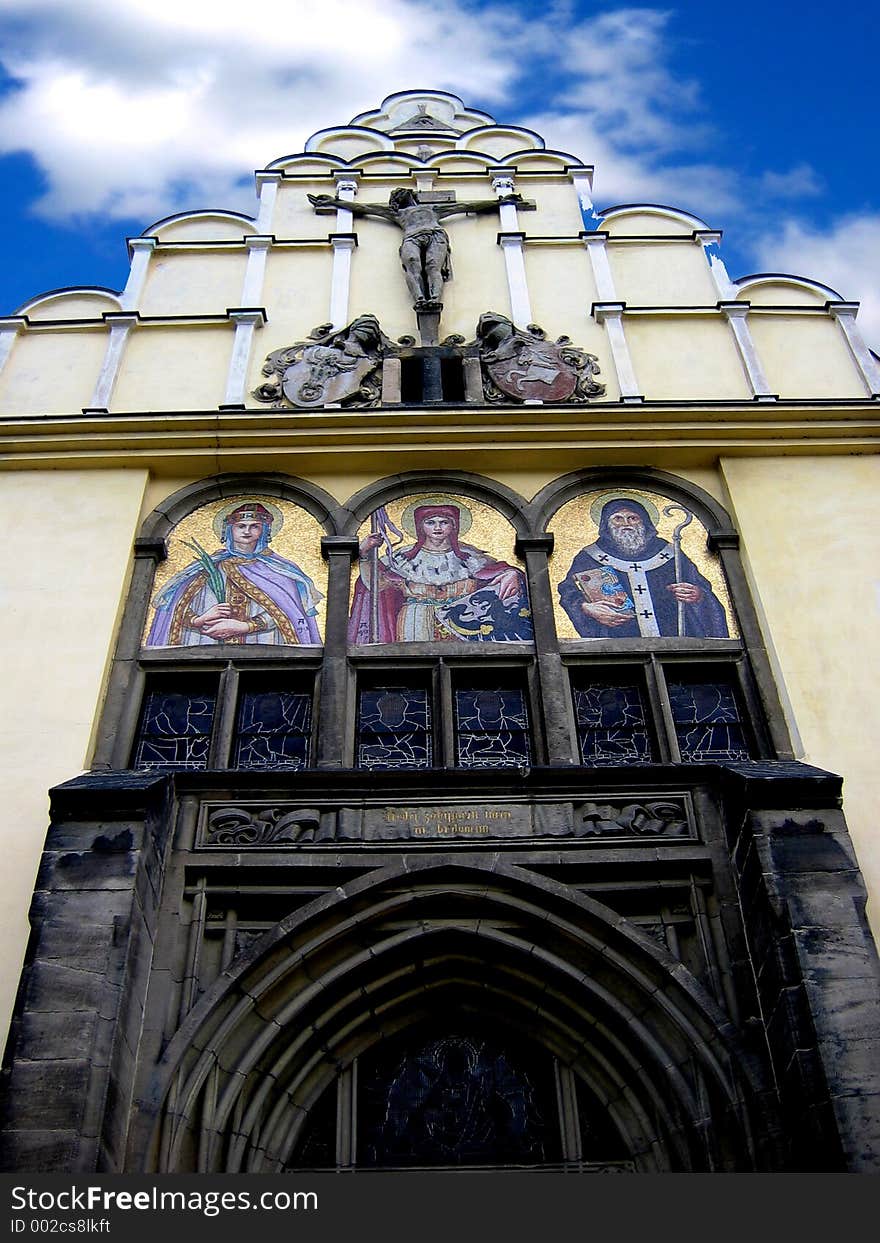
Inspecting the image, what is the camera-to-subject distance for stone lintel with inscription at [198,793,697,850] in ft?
24.6

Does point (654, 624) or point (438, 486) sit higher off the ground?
point (438, 486)

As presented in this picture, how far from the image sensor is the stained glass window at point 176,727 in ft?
27.1

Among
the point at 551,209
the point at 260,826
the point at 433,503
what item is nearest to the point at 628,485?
the point at 433,503

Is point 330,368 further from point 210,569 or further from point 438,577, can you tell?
point 438,577

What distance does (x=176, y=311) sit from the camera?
446 inches

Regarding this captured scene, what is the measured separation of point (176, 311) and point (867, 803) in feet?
23.6

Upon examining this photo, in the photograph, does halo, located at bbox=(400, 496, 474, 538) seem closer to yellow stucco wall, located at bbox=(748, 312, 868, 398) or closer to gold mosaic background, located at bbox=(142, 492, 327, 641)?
gold mosaic background, located at bbox=(142, 492, 327, 641)

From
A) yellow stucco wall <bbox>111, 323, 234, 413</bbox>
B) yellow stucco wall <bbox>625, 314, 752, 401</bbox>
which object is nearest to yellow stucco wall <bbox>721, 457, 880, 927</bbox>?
yellow stucco wall <bbox>625, 314, 752, 401</bbox>

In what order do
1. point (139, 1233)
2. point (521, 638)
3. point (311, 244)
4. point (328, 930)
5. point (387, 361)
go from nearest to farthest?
point (139, 1233) → point (328, 930) → point (521, 638) → point (387, 361) → point (311, 244)

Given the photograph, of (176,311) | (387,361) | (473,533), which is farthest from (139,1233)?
(176,311)

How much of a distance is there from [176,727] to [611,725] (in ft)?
9.38

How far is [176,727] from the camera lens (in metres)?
8.46

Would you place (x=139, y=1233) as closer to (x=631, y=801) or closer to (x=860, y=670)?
(x=631, y=801)

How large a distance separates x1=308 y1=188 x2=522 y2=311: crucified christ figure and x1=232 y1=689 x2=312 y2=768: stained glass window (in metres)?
4.14
